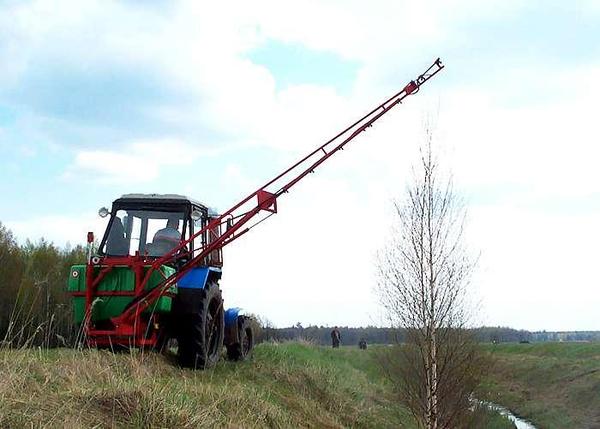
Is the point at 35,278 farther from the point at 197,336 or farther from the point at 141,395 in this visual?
the point at 141,395

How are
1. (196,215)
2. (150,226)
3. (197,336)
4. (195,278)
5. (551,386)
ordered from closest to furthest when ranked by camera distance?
(197,336) < (195,278) < (196,215) < (150,226) < (551,386)

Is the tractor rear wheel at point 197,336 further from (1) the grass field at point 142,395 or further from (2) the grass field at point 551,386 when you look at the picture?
(2) the grass field at point 551,386

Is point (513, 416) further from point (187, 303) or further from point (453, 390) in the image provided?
point (187, 303)

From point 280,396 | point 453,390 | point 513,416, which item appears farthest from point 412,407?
point 513,416

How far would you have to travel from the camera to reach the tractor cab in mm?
12281

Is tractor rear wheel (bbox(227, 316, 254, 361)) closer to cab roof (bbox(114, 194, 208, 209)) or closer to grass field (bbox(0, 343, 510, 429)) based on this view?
grass field (bbox(0, 343, 510, 429))

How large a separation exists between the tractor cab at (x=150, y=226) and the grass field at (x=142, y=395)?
2.04m

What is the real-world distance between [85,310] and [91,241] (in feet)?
3.55

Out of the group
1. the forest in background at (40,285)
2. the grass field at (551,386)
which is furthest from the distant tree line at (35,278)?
the grass field at (551,386)

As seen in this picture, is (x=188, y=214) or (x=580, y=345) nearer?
(x=188, y=214)

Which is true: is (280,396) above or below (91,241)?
below

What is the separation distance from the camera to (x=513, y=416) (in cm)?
3416

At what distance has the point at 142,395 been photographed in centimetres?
682

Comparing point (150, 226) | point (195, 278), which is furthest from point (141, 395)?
point (150, 226)
